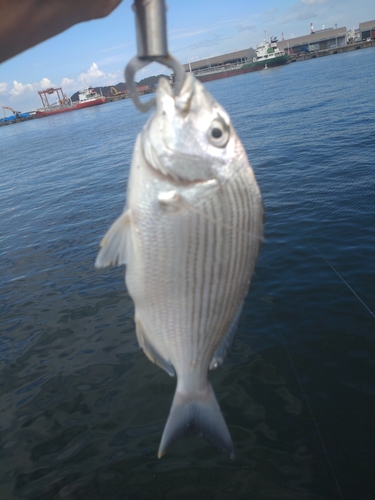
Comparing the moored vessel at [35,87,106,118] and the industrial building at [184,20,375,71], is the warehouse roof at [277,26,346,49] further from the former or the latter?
the moored vessel at [35,87,106,118]

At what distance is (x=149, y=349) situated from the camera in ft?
7.66

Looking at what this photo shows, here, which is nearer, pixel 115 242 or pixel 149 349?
pixel 115 242

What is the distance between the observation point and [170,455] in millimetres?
4500

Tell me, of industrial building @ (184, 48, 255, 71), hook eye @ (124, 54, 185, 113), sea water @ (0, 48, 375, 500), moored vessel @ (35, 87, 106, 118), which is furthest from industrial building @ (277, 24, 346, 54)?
hook eye @ (124, 54, 185, 113)

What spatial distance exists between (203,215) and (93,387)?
4403mm

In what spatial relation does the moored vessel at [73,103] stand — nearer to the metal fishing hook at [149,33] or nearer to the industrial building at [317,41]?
the industrial building at [317,41]

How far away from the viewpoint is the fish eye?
77.9 inches

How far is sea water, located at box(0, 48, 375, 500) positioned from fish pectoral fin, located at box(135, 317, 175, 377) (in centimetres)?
252

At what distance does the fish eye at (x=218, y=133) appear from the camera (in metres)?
1.98

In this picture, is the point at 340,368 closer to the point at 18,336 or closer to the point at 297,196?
the point at 18,336

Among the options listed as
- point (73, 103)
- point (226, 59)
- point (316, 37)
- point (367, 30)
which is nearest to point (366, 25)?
point (367, 30)

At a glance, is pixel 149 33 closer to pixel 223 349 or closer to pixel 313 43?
pixel 223 349

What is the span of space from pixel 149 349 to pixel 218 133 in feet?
4.28

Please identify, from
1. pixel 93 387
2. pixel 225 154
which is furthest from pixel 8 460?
pixel 225 154
